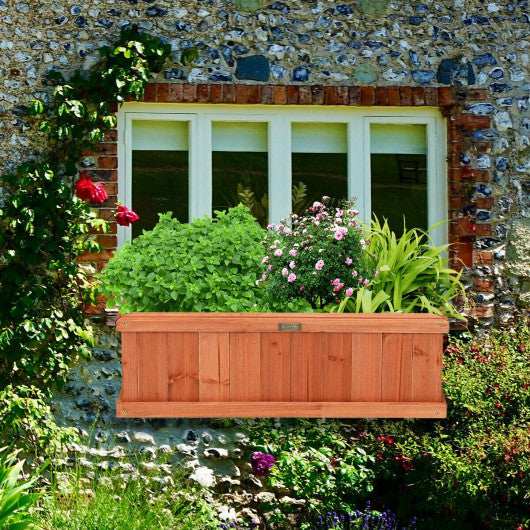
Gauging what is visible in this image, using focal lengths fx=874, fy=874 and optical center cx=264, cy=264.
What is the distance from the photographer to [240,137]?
214 inches

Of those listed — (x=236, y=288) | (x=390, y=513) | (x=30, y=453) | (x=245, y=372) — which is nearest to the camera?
(x=245, y=372)

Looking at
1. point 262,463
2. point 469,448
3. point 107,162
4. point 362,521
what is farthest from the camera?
point 107,162

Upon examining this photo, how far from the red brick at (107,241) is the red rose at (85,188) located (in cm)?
31

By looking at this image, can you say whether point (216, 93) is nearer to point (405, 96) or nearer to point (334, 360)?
point (405, 96)

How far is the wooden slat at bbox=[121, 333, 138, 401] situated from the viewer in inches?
144

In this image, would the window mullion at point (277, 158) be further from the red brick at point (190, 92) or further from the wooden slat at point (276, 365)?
the wooden slat at point (276, 365)

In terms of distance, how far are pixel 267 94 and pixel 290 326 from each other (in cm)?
212

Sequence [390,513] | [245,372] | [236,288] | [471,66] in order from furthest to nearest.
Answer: [471,66] < [390,513] < [236,288] < [245,372]

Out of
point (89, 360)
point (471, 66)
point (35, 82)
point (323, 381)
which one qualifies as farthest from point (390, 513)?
point (35, 82)

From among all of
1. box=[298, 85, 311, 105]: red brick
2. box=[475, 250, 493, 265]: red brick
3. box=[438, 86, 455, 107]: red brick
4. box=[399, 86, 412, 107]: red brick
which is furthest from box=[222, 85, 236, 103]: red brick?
box=[475, 250, 493, 265]: red brick

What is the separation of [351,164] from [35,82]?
198 cm

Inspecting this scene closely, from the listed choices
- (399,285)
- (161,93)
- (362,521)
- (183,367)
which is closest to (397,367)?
(399,285)

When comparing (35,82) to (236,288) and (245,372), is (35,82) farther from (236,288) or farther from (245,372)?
(245,372)

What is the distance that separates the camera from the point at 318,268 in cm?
400
